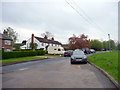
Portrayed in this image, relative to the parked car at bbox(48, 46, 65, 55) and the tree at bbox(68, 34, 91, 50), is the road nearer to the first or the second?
the parked car at bbox(48, 46, 65, 55)

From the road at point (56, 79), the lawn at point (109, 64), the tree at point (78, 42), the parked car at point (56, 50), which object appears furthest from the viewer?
the tree at point (78, 42)

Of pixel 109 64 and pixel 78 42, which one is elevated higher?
pixel 78 42

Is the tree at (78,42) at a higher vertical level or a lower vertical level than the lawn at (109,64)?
higher

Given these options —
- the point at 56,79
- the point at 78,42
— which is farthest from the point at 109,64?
the point at 78,42

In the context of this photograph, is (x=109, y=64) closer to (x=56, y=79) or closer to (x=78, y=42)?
(x=56, y=79)

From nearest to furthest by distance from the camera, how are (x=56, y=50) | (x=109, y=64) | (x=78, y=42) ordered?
(x=109, y=64) < (x=56, y=50) < (x=78, y=42)

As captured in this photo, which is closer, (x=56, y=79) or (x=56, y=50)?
(x=56, y=79)

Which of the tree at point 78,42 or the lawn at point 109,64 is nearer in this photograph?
the lawn at point 109,64

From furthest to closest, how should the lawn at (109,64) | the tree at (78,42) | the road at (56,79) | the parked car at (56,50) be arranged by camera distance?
the tree at (78,42)
the parked car at (56,50)
the lawn at (109,64)
the road at (56,79)

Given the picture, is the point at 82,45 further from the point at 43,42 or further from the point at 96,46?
the point at 96,46

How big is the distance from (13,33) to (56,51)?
40.6m

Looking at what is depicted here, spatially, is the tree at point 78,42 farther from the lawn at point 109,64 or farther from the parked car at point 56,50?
the lawn at point 109,64

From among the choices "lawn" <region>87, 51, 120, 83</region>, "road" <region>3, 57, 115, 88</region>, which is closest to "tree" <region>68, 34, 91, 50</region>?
"lawn" <region>87, 51, 120, 83</region>

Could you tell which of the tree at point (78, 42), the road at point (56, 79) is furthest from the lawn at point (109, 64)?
the tree at point (78, 42)
